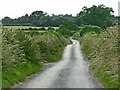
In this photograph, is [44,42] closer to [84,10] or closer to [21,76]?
[21,76]

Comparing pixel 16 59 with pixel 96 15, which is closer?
pixel 16 59

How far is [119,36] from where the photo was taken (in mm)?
17438

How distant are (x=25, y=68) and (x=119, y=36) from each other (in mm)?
8914

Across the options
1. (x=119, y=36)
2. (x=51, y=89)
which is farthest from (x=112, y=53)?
(x=51, y=89)

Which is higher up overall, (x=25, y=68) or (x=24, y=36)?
(x=24, y=36)

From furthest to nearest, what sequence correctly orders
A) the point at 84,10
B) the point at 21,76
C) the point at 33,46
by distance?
1. the point at 84,10
2. the point at 33,46
3. the point at 21,76

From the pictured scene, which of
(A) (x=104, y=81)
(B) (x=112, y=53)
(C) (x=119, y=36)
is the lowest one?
(A) (x=104, y=81)

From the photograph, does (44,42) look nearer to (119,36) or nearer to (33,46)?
(33,46)

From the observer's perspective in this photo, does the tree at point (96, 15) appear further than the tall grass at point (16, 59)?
Yes

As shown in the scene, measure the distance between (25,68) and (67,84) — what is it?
22.1 ft

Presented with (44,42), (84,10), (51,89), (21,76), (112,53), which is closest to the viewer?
(51,89)

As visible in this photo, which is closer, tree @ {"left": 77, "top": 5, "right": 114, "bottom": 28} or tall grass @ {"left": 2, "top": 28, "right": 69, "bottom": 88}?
tall grass @ {"left": 2, "top": 28, "right": 69, "bottom": 88}

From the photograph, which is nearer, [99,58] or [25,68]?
[99,58]

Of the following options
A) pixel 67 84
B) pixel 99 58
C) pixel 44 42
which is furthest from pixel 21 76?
pixel 44 42
